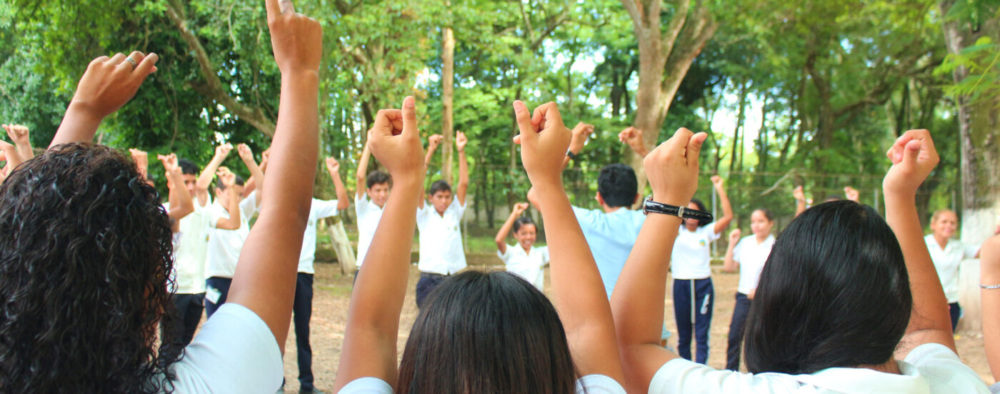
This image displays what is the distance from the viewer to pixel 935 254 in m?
5.23

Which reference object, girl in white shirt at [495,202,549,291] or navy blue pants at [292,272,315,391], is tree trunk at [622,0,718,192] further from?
navy blue pants at [292,272,315,391]

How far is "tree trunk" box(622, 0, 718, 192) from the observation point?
1132 cm

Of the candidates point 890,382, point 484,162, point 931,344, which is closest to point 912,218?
point 931,344

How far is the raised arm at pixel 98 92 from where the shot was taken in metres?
1.36

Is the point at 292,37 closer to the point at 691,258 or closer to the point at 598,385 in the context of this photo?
the point at 598,385

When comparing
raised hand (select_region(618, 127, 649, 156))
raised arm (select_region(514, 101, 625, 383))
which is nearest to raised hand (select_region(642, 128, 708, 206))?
raised arm (select_region(514, 101, 625, 383))

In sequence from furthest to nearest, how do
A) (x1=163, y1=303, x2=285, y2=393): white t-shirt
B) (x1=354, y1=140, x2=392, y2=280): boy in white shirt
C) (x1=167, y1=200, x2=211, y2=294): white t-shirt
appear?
(x1=354, y1=140, x2=392, y2=280): boy in white shirt → (x1=167, y1=200, x2=211, y2=294): white t-shirt → (x1=163, y1=303, x2=285, y2=393): white t-shirt

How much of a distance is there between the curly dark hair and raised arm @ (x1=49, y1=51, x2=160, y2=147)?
0.37 m

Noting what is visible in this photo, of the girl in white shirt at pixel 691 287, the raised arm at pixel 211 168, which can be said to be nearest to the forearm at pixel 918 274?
the raised arm at pixel 211 168

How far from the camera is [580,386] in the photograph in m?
1.19

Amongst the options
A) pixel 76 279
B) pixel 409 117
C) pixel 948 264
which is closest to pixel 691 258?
pixel 948 264

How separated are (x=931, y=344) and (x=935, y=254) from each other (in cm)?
445

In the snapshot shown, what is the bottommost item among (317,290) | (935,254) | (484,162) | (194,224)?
(317,290)

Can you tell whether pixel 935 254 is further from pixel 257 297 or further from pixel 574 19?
pixel 574 19
